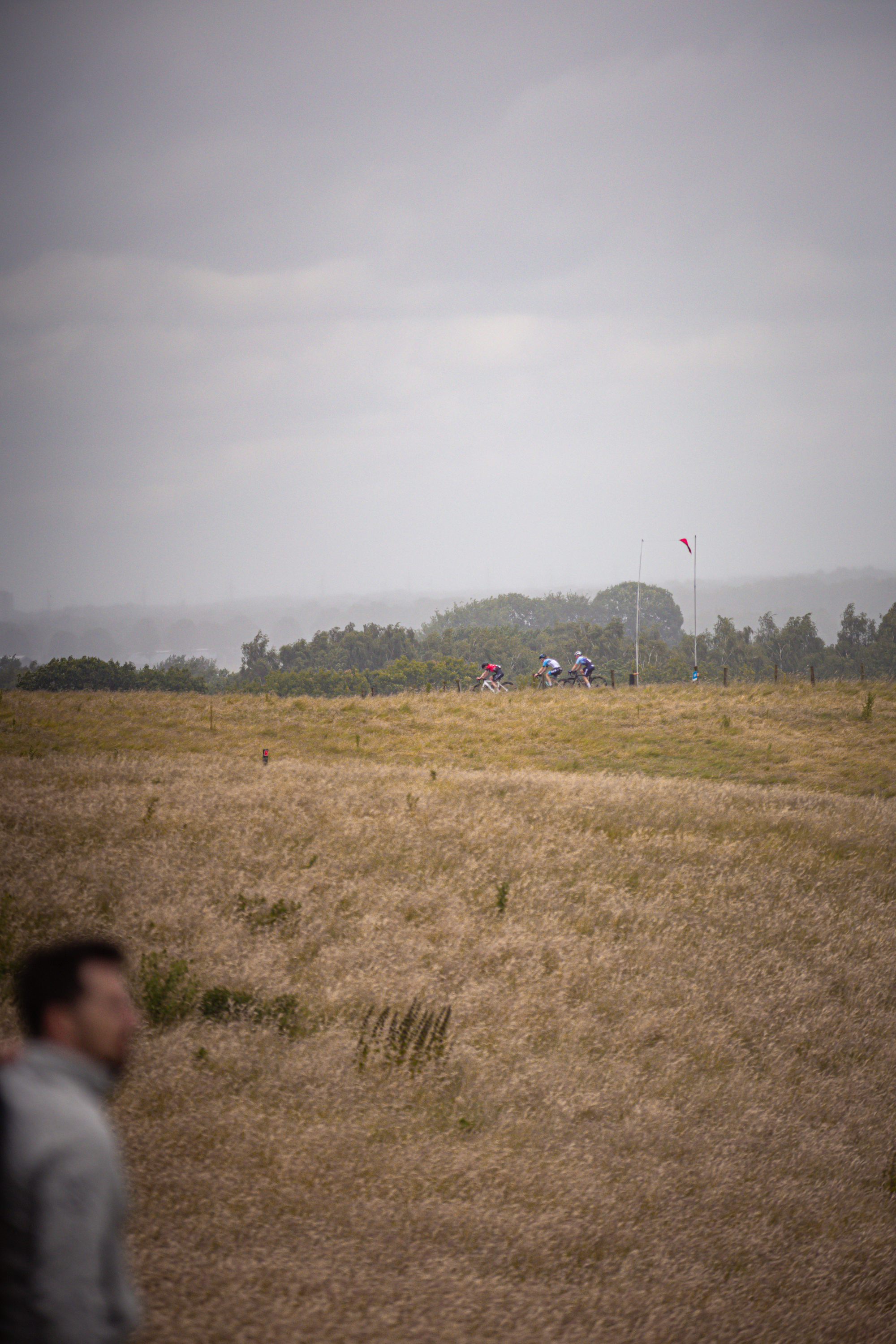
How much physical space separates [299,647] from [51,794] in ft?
406

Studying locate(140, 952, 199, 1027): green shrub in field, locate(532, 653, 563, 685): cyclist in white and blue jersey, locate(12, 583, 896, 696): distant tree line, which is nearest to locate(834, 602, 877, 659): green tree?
locate(12, 583, 896, 696): distant tree line

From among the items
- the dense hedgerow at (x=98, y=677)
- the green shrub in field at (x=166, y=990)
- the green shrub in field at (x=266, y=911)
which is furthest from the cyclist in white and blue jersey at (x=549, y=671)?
the dense hedgerow at (x=98, y=677)

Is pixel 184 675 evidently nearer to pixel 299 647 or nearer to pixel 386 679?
pixel 386 679

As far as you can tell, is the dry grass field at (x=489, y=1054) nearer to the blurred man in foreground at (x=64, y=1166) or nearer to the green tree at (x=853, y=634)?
the blurred man in foreground at (x=64, y=1166)

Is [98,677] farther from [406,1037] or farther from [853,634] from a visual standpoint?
[853,634]

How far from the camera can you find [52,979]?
2061 millimetres

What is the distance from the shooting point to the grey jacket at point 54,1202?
187 cm

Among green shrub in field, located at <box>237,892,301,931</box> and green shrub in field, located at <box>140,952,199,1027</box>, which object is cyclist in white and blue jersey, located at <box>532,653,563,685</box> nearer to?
green shrub in field, located at <box>237,892,301,931</box>

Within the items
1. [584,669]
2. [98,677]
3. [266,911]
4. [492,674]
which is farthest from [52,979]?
[98,677]

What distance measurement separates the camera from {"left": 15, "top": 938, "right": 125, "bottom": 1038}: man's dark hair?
2.03 meters

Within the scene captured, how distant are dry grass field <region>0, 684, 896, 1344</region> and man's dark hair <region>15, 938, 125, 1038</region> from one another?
275cm

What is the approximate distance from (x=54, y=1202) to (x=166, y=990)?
18.1 feet

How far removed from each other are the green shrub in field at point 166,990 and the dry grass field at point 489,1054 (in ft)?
0.13

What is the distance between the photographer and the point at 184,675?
8744cm
